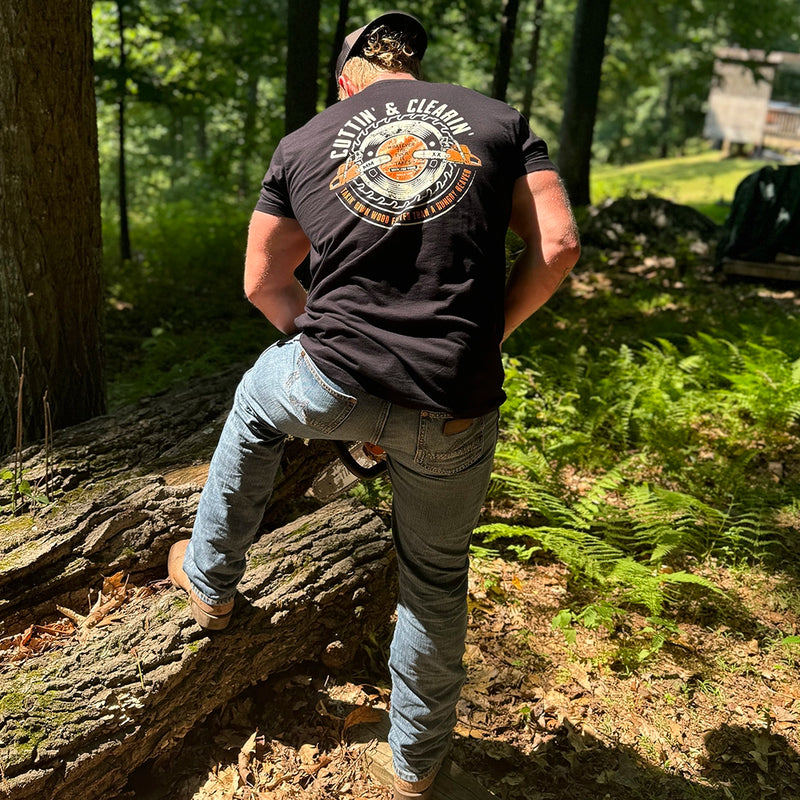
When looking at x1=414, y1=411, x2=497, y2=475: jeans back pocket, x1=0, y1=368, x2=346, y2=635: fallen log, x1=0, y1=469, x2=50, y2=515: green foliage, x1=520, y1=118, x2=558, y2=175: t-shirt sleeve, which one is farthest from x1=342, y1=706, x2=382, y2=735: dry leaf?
x1=520, y1=118, x2=558, y2=175: t-shirt sleeve

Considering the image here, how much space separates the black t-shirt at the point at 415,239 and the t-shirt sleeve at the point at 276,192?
0.39 ft

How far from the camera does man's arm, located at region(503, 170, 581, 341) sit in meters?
2.17

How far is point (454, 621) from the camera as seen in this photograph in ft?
8.20

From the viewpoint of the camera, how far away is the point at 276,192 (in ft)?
7.65

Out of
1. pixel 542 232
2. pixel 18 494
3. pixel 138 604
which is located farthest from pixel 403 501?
A: pixel 18 494

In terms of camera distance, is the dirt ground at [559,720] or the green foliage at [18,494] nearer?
the dirt ground at [559,720]

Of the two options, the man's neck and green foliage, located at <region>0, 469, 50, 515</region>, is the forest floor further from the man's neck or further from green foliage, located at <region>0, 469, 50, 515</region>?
the man's neck

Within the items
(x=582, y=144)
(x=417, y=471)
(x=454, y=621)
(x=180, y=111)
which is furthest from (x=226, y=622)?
(x=582, y=144)

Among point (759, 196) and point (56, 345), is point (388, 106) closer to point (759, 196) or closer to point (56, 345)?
point (56, 345)

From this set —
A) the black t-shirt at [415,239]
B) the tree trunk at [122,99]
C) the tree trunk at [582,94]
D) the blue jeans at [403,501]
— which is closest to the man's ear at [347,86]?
the black t-shirt at [415,239]

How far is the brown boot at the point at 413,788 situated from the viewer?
2.62m

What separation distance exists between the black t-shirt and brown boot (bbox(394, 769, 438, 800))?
4.67ft

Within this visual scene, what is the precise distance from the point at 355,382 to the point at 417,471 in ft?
1.18

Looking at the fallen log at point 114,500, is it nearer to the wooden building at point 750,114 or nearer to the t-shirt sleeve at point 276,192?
the t-shirt sleeve at point 276,192
